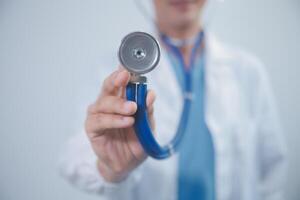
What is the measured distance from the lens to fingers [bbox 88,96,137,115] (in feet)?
1.36

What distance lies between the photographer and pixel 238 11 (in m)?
0.93

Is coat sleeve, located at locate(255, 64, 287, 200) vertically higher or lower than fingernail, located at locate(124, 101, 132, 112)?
lower

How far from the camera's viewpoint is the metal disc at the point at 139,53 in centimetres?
40

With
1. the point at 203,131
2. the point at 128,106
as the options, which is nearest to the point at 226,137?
the point at 203,131

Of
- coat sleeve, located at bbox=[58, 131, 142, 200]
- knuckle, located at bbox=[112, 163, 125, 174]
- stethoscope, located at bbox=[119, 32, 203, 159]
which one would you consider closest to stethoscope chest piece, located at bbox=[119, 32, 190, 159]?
stethoscope, located at bbox=[119, 32, 203, 159]

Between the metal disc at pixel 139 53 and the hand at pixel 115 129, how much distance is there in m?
0.02

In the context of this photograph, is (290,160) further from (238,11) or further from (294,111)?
(238,11)

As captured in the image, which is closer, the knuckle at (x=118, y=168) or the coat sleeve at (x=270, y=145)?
the knuckle at (x=118, y=168)

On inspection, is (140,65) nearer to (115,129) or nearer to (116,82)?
(116,82)

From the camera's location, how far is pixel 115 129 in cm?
52

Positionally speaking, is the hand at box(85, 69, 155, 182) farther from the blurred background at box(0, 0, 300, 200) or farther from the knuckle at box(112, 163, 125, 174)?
the blurred background at box(0, 0, 300, 200)

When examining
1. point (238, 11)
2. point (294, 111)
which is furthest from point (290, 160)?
point (238, 11)

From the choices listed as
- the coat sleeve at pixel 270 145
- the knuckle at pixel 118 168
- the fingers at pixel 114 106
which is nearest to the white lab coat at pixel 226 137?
the coat sleeve at pixel 270 145

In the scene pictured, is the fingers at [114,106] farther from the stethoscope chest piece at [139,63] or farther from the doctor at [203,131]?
the doctor at [203,131]
